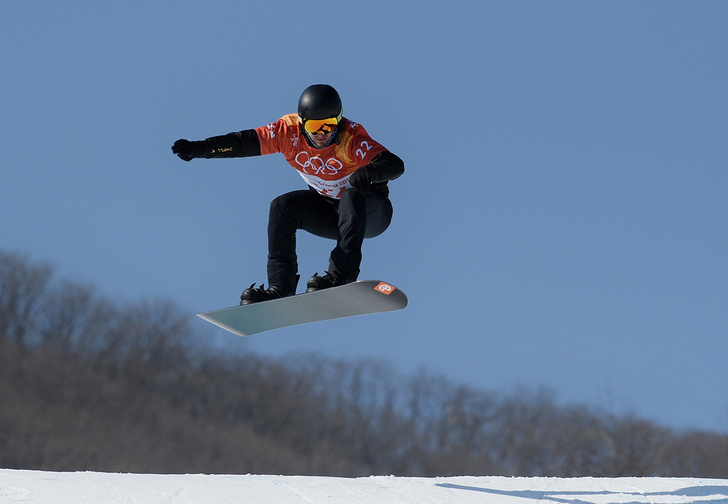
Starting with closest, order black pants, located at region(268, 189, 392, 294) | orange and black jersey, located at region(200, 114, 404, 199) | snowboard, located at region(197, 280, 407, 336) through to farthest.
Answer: snowboard, located at region(197, 280, 407, 336) < orange and black jersey, located at region(200, 114, 404, 199) < black pants, located at region(268, 189, 392, 294)

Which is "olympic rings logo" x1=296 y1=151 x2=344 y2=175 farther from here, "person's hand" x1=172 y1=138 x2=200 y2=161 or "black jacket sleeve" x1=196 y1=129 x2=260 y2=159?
"person's hand" x1=172 y1=138 x2=200 y2=161

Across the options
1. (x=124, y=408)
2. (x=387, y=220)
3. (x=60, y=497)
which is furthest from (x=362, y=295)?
(x=124, y=408)

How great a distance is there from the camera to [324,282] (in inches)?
267

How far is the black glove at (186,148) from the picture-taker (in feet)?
23.1

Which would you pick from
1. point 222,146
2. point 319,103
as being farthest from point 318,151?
point 222,146

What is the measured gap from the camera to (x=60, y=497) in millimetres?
7008

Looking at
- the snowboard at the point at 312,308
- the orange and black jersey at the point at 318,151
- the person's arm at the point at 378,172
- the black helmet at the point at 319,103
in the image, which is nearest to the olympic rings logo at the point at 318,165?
the orange and black jersey at the point at 318,151

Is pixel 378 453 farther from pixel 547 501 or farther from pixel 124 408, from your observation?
pixel 547 501

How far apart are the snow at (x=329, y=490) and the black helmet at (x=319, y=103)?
3.28 metres

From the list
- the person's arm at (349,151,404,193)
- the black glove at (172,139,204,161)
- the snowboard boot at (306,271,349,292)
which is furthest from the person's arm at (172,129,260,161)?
the snowboard boot at (306,271,349,292)

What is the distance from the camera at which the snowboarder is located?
678cm

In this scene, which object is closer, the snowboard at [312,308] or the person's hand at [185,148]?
the snowboard at [312,308]

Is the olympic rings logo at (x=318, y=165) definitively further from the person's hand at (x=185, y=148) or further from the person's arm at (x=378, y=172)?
the person's hand at (x=185, y=148)

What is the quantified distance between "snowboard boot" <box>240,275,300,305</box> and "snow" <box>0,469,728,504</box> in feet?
5.68
